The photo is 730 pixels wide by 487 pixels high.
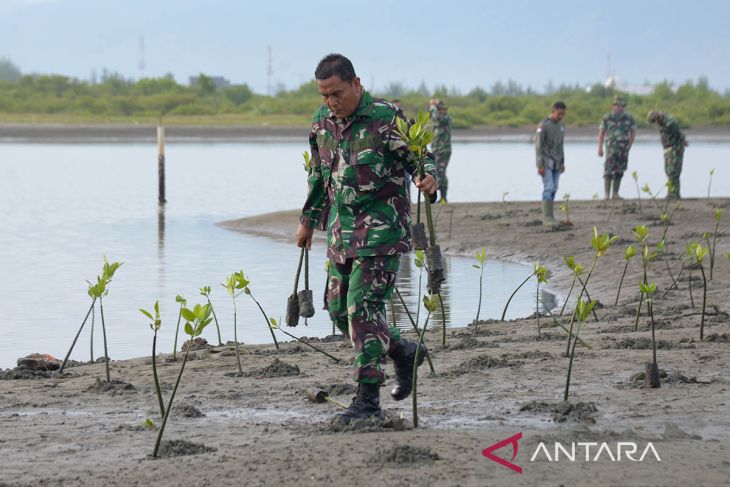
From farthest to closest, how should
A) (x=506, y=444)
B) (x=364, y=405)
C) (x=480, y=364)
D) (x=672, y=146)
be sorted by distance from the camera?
(x=672, y=146) < (x=480, y=364) < (x=364, y=405) < (x=506, y=444)

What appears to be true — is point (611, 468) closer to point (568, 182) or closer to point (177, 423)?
point (177, 423)

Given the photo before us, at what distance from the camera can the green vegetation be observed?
69.7m

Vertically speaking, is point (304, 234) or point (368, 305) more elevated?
point (304, 234)

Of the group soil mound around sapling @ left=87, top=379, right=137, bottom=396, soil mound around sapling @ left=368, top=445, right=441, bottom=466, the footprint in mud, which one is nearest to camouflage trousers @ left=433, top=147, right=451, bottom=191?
soil mound around sapling @ left=87, top=379, right=137, bottom=396

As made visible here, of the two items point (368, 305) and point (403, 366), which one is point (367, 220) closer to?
point (368, 305)

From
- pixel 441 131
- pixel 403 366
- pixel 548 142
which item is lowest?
pixel 403 366

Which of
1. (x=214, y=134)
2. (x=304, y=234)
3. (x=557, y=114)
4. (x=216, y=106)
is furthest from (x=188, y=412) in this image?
(x=216, y=106)

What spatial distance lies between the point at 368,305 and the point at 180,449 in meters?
1.14

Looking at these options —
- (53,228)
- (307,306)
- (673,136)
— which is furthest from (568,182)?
(307,306)

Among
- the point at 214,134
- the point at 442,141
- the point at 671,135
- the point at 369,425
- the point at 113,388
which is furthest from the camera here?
the point at 214,134

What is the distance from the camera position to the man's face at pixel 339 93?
6238 millimetres

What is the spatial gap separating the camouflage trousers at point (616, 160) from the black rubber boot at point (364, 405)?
15.8m

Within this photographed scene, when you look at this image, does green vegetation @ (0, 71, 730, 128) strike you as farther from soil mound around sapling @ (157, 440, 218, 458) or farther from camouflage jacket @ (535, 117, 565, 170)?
soil mound around sapling @ (157, 440, 218, 458)

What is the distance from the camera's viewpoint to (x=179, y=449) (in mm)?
5855
